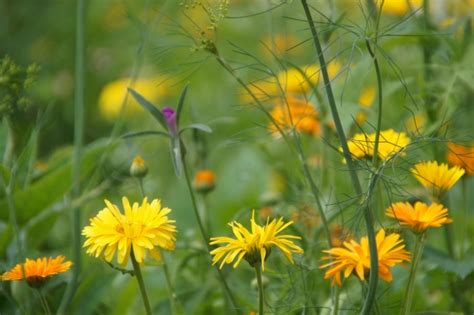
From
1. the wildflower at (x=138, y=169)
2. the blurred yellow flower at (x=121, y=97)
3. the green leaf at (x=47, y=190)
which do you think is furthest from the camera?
the blurred yellow flower at (x=121, y=97)

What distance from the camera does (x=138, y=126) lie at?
260cm

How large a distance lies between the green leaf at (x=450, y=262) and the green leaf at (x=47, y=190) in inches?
20.4

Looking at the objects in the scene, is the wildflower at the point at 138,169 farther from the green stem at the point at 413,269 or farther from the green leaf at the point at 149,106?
the green stem at the point at 413,269

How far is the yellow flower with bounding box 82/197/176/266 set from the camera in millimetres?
998

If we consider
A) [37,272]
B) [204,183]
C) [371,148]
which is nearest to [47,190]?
[204,183]

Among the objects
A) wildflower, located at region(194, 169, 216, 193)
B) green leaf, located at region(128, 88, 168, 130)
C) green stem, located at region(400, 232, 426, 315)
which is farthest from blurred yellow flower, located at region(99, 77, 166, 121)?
green stem, located at region(400, 232, 426, 315)

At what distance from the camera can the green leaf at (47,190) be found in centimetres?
148

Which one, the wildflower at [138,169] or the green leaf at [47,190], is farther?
the green leaf at [47,190]

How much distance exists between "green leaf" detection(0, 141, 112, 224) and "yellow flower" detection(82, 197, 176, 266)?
46 centimetres

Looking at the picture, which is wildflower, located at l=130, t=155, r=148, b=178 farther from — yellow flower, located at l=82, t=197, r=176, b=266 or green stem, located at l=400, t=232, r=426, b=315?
green stem, located at l=400, t=232, r=426, b=315

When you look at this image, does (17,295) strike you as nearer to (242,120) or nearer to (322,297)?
(322,297)

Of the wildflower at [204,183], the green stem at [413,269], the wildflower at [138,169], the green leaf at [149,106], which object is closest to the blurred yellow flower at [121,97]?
the wildflower at [204,183]

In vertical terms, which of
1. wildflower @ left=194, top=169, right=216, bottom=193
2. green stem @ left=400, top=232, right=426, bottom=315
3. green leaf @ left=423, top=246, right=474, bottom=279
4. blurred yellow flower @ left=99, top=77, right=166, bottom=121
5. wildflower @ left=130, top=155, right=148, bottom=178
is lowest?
green stem @ left=400, top=232, right=426, bottom=315

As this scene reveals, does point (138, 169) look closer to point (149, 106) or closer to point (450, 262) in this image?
point (149, 106)
